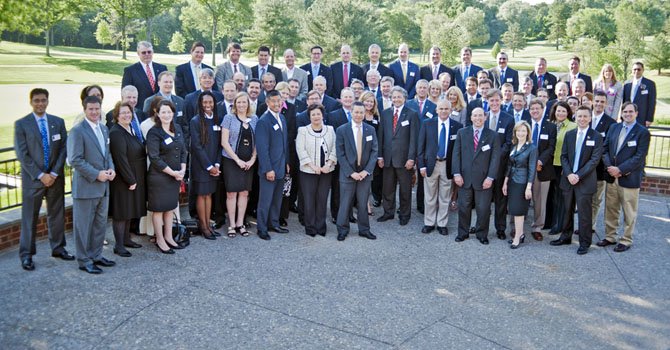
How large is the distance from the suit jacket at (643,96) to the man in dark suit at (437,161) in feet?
12.2

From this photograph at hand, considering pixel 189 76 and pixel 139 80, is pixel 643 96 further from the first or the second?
pixel 139 80

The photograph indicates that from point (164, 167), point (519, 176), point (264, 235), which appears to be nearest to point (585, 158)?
point (519, 176)

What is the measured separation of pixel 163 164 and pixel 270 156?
1.50 metres

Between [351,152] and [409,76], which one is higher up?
[409,76]

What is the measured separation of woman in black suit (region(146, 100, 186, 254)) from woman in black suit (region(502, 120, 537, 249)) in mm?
4300

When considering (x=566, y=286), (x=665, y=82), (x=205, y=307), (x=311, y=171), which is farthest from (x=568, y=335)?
(x=665, y=82)

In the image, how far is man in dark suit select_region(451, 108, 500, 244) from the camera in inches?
290

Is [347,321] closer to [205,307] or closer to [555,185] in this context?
[205,307]

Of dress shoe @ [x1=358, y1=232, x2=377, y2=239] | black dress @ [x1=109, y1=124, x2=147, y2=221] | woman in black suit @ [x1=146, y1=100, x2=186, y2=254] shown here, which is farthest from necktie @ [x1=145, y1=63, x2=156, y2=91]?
dress shoe @ [x1=358, y1=232, x2=377, y2=239]

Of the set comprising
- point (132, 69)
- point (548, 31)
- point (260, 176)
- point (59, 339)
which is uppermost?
point (548, 31)

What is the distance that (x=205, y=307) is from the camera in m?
5.19

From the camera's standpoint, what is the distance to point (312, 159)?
24.6ft

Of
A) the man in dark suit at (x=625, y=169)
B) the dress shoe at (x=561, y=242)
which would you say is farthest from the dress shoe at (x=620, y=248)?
the dress shoe at (x=561, y=242)

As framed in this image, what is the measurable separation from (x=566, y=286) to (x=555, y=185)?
2.45m
